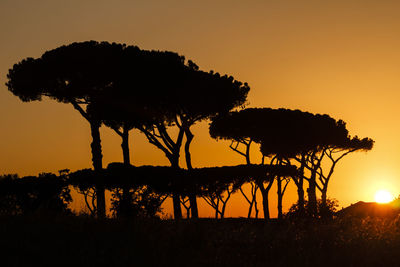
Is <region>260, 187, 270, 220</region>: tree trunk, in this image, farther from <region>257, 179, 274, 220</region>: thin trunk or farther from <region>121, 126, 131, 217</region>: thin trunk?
<region>121, 126, 131, 217</region>: thin trunk

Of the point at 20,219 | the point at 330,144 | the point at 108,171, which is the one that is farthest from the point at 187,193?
the point at 20,219

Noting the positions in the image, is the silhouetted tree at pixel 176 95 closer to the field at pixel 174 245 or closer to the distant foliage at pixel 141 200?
the distant foliage at pixel 141 200

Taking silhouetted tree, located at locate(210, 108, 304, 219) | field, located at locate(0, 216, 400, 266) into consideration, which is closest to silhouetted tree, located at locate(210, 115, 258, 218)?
silhouetted tree, located at locate(210, 108, 304, 219)

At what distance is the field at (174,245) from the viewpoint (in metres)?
10.5

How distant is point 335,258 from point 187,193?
3077 cm

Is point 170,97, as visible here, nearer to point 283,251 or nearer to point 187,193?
point 187,193

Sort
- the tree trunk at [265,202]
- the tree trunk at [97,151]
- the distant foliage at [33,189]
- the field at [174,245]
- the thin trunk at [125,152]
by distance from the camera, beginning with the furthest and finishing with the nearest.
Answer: the tree trunk at [265,202] → the distant foliage at [33,189] → the thin trunk at [125,152] → the tree trunk at [97,151] → the field at [174,245]

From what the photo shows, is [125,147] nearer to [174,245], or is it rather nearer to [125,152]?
[125,152]

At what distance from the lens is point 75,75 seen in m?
37.2

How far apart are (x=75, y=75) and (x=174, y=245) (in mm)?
26945

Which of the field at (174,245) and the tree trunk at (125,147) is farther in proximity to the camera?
the tree trunk at (125,147)

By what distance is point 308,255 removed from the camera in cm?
1195

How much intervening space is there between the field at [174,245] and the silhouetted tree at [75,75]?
76.8ft

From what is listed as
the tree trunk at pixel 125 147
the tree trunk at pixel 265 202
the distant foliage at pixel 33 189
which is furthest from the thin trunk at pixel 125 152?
the tree trunk at pixel 265 202
